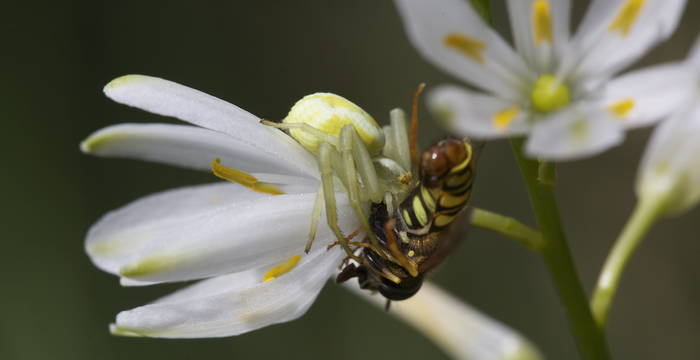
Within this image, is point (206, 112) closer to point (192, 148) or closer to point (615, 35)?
point (192, 148)

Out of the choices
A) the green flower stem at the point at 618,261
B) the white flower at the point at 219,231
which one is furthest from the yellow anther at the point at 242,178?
the green flower stem at the point at 618,261

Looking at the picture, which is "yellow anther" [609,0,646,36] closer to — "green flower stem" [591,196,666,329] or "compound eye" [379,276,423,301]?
"green flower stem" [591,196,666,329]

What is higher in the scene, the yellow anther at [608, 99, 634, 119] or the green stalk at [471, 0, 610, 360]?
the yellow anther at [608, 99, 634, 119]

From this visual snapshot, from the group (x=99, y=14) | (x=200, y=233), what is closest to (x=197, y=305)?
(x=200, y=233)

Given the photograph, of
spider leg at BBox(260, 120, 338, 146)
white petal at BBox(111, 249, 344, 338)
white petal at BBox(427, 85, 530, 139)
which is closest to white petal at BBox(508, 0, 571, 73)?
white petal at BBox(427, 85, 530, 139)

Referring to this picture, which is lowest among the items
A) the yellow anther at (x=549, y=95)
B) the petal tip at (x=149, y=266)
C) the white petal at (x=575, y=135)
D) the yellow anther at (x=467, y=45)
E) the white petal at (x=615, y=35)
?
the petal tip at (x=149, y=266)

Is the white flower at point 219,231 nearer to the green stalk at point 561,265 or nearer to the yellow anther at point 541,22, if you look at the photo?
the green stalk at point 561,265

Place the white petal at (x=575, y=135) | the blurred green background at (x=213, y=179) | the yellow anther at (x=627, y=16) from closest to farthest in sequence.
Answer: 1. the white petal at (x=575, y=135)
2. the yellow anther at (x=627, y=16)
3. the blurred green background at (x=213, y=179)
